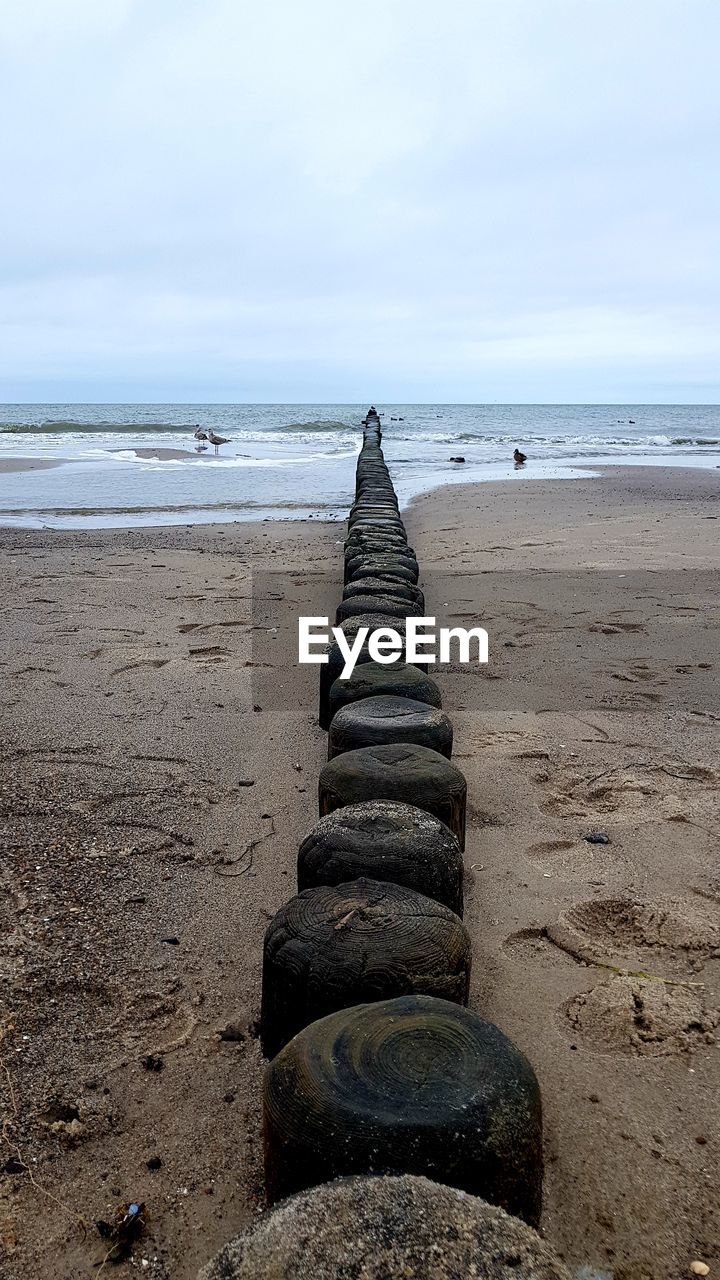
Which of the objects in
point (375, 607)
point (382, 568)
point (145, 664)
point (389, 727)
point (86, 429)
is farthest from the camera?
point (86, 429)

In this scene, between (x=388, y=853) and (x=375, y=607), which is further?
(x=375, y=607)

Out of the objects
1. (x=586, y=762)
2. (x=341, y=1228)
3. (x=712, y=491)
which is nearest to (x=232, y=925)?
(x=341, y=1228)

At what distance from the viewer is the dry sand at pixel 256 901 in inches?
76.4

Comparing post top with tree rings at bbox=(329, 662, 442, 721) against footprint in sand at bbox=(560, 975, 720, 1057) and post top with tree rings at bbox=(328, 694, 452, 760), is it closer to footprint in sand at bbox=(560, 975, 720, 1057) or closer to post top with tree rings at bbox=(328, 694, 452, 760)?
post top with tree rings at bbox=(328, 694, 452, 760)

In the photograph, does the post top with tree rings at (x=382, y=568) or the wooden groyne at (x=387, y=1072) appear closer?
the wooden groyne at (x=387, y=1072)

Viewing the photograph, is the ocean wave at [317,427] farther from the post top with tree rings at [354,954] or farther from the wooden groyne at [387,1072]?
the post top with tree rings at [354,954]

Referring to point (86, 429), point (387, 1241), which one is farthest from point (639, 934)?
point (86, 429)

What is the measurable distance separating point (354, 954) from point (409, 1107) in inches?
19.1

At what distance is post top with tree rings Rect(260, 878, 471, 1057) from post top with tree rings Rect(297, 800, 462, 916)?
0.13 metres

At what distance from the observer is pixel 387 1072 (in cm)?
164

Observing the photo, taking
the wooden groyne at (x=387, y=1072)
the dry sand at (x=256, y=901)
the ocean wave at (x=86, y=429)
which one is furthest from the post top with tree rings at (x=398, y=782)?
the ocean wave at (x=86, y=429)

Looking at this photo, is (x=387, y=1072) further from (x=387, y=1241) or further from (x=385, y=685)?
(x=385, y=685)

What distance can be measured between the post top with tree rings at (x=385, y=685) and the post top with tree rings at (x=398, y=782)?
25.1 inches

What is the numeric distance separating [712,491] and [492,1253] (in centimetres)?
1537
